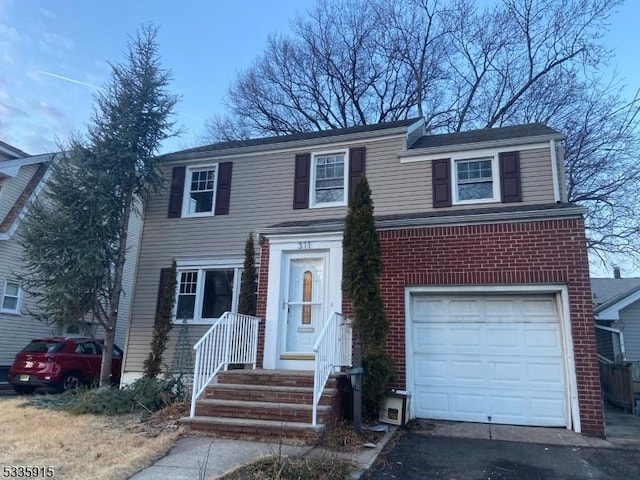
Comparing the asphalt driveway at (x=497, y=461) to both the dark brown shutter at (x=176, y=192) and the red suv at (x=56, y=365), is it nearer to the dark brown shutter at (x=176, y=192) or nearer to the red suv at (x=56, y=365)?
the dark brown shutter at (x=176, y=192)

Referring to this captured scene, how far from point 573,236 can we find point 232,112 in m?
20.1

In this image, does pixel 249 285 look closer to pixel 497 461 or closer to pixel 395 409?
pixel 395 409

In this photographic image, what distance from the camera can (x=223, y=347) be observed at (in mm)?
7617

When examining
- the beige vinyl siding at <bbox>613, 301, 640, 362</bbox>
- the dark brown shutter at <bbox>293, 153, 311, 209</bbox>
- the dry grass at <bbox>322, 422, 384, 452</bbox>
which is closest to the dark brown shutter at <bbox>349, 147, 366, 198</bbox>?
the dark brown shutter at <bbox>293, 153, 311, 209</bbox>

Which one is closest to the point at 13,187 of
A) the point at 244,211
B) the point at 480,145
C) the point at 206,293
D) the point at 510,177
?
the point at 206,293

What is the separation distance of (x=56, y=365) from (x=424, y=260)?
30.3 feet

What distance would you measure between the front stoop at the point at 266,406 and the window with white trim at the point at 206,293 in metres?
3.91

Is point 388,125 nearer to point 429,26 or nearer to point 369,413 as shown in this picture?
point 369,413

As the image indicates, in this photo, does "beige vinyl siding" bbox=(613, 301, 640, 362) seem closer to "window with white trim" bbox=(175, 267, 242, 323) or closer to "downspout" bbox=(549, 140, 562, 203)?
"downspout" bbox=(549, 140, 562, 203)

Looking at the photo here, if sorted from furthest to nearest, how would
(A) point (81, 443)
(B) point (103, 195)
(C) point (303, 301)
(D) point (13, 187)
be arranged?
(D) point (13, 187), (B) point (103, 195), (C) point (303, 301), (A) point (81, 443)

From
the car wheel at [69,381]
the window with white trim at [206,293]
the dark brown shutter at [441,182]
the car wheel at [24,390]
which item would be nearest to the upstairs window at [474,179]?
the dark brown shutter at [441,182]

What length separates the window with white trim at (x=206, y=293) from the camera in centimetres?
1123

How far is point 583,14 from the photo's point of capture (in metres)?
17.9

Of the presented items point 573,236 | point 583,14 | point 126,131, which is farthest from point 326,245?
point 583,14
